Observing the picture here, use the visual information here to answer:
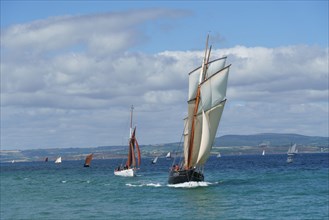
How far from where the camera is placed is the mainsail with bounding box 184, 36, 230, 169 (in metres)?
93.4

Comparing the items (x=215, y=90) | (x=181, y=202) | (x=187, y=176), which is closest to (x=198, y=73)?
(x=215, y=90)

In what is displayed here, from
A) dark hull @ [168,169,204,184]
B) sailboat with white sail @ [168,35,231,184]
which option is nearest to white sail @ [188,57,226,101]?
sailboat with white sail @ [168,35,231,184]

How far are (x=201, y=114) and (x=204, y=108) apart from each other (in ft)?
8.39

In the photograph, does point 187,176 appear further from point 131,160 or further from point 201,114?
point 131,160

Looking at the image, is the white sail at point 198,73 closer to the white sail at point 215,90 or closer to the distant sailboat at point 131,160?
the white sail at point 215,90

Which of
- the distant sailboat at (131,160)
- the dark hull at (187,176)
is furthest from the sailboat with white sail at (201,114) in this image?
the distant sailboat at (131,160)

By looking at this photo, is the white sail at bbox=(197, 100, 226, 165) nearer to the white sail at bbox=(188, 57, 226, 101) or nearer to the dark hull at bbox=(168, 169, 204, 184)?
the dark hull at bbox=(168, 169, 204, 184)

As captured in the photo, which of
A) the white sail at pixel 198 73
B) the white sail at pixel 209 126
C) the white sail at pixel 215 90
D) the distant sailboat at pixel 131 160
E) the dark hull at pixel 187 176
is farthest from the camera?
the distant sailboat at pixel 131 160

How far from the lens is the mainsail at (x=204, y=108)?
93375mm

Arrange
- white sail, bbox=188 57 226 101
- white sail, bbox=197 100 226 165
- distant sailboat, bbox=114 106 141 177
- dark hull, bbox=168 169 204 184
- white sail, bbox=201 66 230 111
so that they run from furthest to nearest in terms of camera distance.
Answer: distant sailboat, bbox=114 106 141 177 < dark hull, bbox=168 169 204 184 < white sail, bbox=188 57 226 101 < white sail, bbox=201 66 230 111 < white sail, bbox=197 100 226 165

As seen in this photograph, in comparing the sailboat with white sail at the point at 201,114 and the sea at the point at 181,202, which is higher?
the sailboat with white sail at the point at 201,114

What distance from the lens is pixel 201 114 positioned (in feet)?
315

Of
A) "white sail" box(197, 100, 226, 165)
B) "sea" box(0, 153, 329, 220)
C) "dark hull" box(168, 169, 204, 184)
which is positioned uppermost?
"white sail" box(197, 100, 226, 165)

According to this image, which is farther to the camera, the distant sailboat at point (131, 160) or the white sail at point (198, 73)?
the distant sailboat at point (131, 160)
